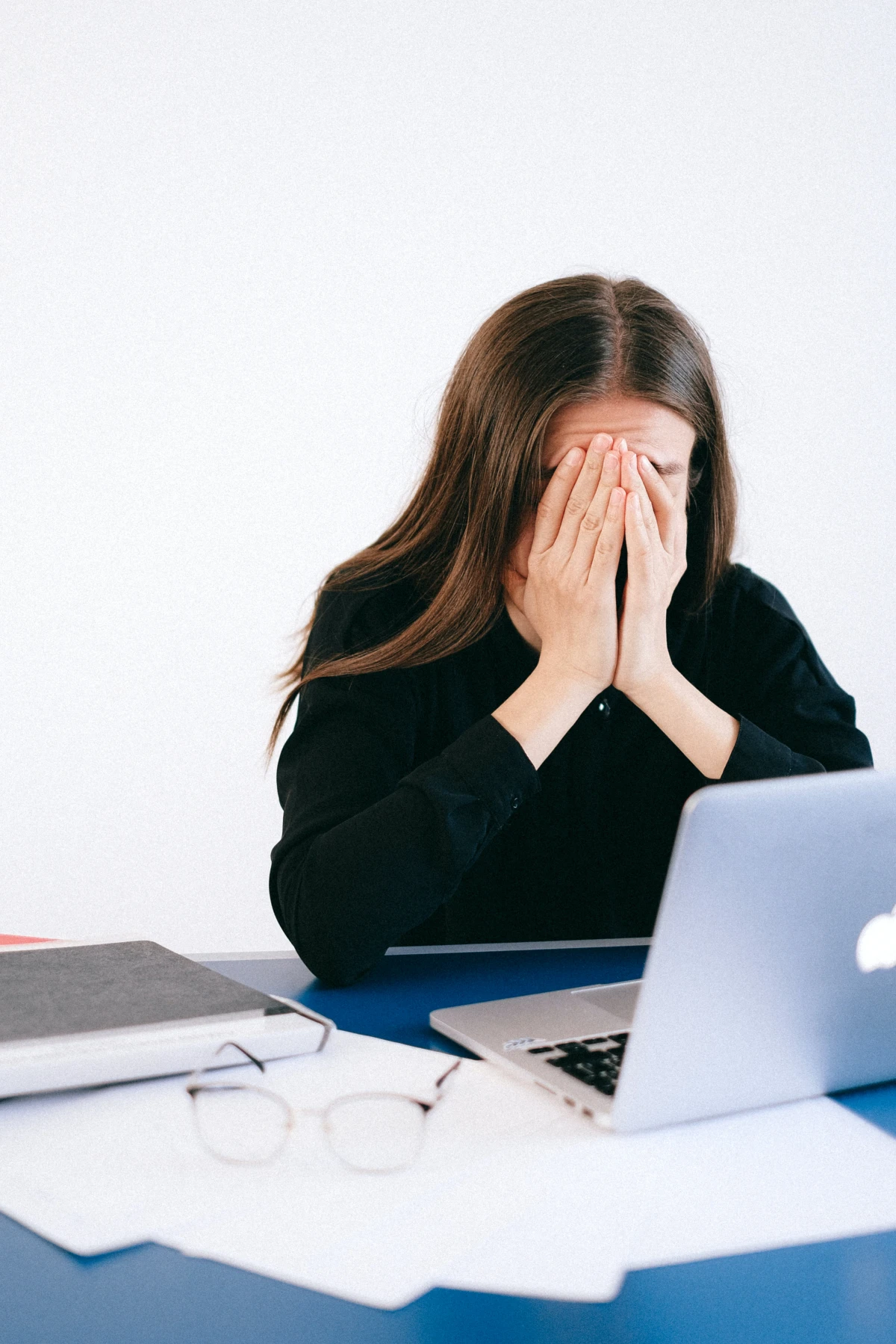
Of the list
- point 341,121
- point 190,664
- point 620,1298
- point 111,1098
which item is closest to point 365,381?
point 341,121

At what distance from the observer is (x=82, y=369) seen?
2809 mm

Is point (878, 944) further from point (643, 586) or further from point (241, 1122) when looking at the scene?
point (643, 586)

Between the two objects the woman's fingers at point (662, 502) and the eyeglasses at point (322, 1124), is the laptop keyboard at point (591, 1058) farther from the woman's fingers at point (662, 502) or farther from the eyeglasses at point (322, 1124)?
the woman's fingers at point (662, 502)

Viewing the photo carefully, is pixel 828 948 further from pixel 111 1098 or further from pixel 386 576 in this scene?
pixel 386 576

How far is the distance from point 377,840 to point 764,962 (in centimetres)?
42

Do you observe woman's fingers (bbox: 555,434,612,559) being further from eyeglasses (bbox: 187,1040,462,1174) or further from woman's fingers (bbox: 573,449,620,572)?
eyeglasses (bbox: 187,1040,462,1174)

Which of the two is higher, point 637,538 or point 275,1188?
point 637,538

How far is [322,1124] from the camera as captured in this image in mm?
669

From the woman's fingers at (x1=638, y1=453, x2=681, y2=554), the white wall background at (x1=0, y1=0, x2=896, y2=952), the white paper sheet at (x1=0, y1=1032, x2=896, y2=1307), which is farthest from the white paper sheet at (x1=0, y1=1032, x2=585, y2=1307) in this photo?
the white wall background at (x1=0, y1=0, x2=896, y2=952)

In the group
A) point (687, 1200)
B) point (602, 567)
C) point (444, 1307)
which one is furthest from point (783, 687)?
point (444, 1307)

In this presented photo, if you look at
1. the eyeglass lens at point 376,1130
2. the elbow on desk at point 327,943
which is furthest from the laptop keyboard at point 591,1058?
the elbow on desk at point 327,943

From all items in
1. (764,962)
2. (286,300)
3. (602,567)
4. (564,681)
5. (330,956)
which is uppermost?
(286,300)

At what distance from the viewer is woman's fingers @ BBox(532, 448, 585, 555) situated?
1.19m

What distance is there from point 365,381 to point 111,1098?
249 cm
